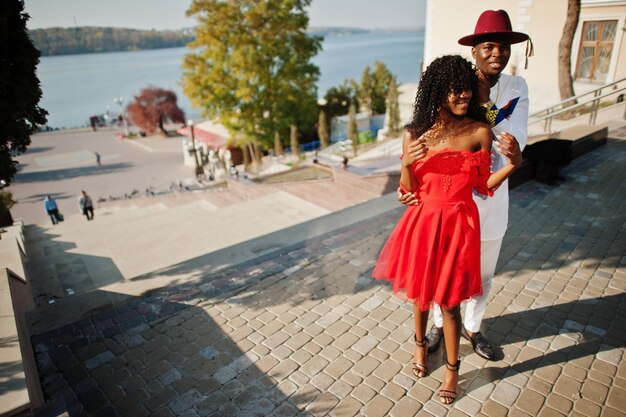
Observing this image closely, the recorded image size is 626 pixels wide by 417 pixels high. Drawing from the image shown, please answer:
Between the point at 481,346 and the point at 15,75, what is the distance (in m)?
6.17

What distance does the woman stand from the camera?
2.34 metres

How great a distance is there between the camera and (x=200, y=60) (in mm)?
22281

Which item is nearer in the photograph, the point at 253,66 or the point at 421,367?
the point at 421,367

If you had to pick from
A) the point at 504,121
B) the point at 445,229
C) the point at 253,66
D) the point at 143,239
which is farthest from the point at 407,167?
the point at 253,66

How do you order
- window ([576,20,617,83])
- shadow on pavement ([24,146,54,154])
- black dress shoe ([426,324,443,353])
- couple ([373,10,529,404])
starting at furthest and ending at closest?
shadow on pavement ([24,146,54,154]) < window ([576,20,617,83]) < black dress shoe ([426,324,443,353]) < couple ([373,10,529,404])

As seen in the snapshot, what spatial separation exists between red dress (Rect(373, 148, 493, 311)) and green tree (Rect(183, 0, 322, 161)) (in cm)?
1952

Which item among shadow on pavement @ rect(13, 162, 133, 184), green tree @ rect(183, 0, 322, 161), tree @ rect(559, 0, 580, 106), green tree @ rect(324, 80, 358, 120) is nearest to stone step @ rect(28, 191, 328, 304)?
green tree @ rect(183, 0, 322, 161)

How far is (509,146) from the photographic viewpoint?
2305mm

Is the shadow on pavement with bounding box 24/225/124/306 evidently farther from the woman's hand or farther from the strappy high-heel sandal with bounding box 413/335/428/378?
the woman's hand

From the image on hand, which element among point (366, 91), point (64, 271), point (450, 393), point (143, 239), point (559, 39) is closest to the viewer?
point (450, 393)

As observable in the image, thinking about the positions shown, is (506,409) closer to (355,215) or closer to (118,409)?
(118,409)

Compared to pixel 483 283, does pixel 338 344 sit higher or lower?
lower

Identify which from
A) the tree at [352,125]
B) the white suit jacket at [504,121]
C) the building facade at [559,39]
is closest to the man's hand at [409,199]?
the white suit jacket at [504,121]

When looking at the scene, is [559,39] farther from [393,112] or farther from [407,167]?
[407,167]
